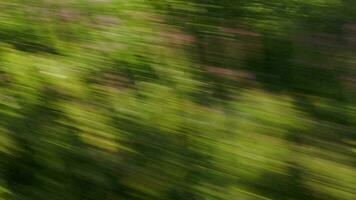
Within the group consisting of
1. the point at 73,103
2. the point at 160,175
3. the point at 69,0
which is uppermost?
the point at 69,0

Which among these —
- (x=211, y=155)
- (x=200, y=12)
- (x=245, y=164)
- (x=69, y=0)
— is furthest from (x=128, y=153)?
(x=69, y=0)

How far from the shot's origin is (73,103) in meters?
2.17

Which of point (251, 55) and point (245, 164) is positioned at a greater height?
point (251, 55)

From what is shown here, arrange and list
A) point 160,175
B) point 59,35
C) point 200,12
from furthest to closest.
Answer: point 59,35 < point 200,12 < point 160,175

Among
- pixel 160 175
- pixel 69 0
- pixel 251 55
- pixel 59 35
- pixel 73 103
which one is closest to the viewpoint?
pixel 160 175

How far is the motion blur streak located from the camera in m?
1.79

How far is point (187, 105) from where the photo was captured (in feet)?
6.62

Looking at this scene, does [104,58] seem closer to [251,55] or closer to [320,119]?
[251,55]

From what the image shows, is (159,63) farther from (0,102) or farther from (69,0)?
(69,0)

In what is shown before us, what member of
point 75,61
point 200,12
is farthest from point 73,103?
point 200,12

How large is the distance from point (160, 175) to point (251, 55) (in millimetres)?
691

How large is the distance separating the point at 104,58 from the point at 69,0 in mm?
714

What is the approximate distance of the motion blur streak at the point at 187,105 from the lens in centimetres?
179

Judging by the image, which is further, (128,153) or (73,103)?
(73,103)
